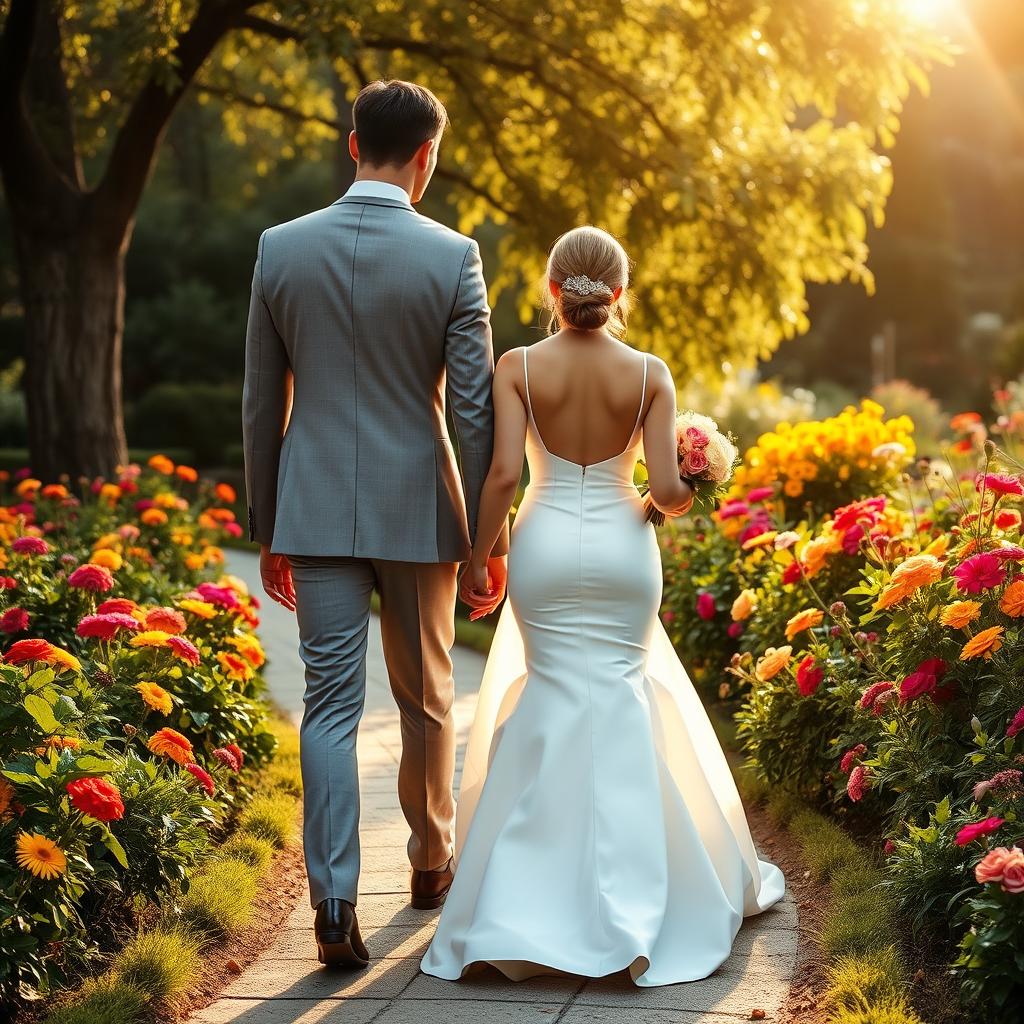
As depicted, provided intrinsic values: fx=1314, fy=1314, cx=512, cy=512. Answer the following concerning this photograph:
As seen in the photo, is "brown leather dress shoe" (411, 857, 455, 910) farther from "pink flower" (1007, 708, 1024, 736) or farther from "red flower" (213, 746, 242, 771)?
"pink flower" (1007, 708, 1024, 736)

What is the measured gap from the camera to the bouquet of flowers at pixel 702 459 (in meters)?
3.63

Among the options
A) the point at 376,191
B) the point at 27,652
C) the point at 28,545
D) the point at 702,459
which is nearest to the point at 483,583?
the point at 702,459

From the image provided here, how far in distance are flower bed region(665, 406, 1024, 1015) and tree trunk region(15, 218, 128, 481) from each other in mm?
5300

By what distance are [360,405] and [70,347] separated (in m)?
6.40

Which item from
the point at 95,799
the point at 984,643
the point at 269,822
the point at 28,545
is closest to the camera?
the point at 95,799

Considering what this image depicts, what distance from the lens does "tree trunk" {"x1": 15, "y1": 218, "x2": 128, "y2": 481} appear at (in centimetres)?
908

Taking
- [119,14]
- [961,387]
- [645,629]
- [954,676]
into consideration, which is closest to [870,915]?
[954,676]

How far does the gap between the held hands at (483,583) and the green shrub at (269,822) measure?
3.92ft

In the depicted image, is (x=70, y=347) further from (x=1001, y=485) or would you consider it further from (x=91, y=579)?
(x=1001, y=485)

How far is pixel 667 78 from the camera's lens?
10.3m

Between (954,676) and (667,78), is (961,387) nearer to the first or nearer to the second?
(667,78)

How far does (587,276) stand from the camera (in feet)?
11.4

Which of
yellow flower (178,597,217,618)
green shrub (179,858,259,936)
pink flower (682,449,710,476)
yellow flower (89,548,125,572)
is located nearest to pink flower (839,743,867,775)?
pink flower (682,449,710,476)

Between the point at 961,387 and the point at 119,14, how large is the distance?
29.9m
